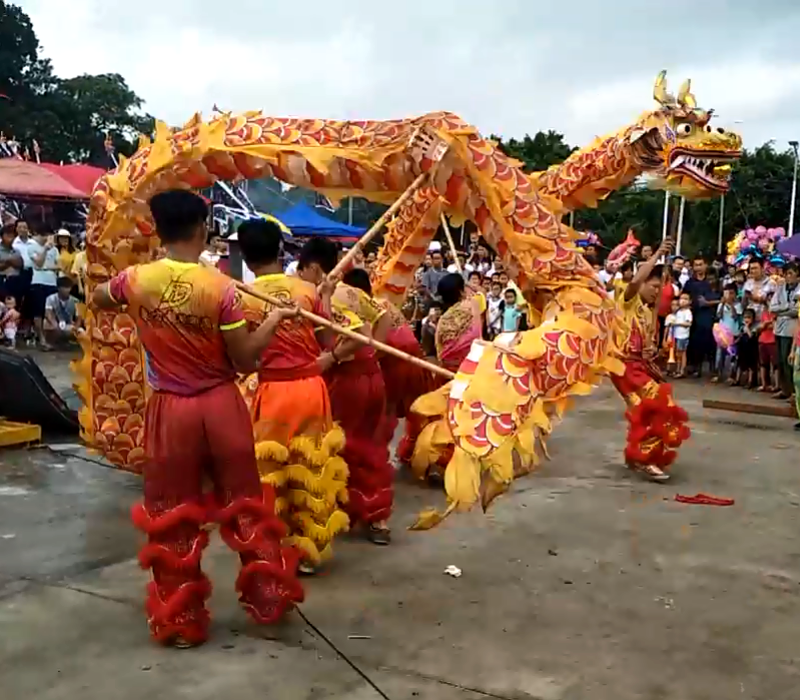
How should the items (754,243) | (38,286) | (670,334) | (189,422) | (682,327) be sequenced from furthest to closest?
(754,243) → (38,286) → (670,334) → (682,327) → (189,422)

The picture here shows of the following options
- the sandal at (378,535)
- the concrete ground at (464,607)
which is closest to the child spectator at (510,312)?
the concrete ground at (464,607)

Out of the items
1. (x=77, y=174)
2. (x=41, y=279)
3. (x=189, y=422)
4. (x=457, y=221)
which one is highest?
(x=77, y=174)

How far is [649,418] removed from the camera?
20.4 feet

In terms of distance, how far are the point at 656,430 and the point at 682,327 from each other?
5729 mm

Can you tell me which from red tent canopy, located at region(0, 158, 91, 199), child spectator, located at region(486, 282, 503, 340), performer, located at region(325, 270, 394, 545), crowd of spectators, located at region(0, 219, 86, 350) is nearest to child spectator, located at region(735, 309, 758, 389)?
child spectator, located at region(486, 282, 503, 340)

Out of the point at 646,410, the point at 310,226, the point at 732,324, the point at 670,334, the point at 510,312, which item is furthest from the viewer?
the point at 310,226

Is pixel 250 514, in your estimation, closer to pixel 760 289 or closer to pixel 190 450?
pixel 190 450

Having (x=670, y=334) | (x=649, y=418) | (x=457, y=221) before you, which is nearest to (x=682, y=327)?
(x=670, y=334)

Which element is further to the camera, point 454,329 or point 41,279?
point 41,279

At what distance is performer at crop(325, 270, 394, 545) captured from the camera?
470cm

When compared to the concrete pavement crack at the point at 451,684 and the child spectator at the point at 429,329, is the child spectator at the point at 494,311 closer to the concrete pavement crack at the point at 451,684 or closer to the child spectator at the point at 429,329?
the child spectator at the point at 429,329

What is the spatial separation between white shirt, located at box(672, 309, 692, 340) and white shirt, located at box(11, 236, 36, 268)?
7.82 meters

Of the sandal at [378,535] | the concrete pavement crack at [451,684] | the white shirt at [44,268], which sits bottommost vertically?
the concrete pavement crack at [451,684]

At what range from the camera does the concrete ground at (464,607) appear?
3199mm
